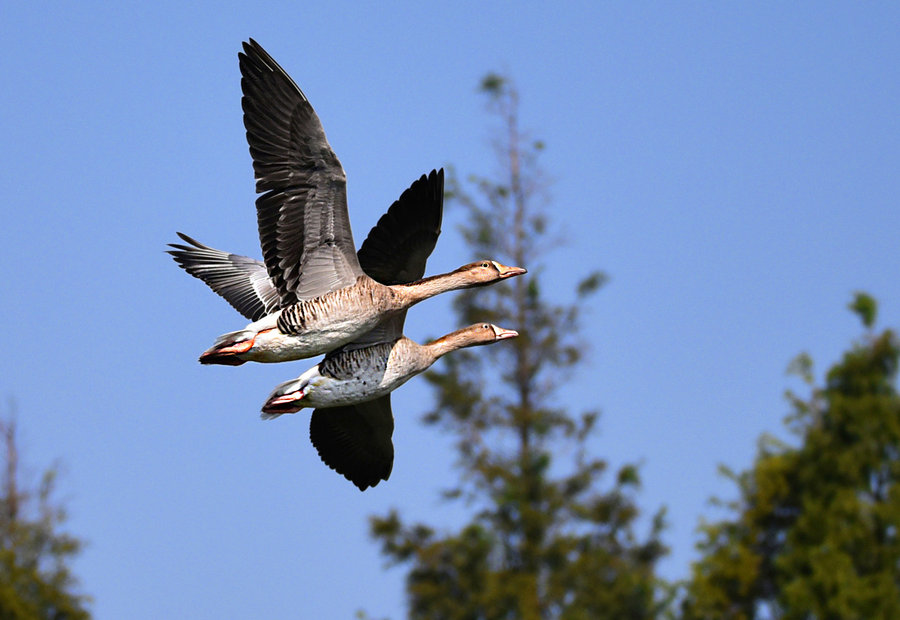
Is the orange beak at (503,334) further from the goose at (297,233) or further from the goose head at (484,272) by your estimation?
the goose at (297,233)

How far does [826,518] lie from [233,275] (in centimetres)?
1471

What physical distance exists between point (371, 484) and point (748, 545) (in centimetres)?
1424

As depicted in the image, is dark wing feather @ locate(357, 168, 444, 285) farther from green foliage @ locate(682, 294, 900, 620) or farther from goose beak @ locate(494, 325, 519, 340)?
green foliage @ locate(682, 294, 900, 620)

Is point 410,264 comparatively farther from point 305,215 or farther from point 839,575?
point 839,575

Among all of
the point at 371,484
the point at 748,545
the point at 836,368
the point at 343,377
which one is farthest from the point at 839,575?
the point at 343,377

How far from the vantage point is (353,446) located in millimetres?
13375

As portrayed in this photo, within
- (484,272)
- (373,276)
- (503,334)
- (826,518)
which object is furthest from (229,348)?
(826,518)

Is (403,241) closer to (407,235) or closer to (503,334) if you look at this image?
(407,235)

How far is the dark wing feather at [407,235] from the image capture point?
12.1 m

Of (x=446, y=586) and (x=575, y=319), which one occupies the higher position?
(x=575, y=319)

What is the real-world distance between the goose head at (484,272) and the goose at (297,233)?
0.99 m

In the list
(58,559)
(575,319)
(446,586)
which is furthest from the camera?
(575,319)

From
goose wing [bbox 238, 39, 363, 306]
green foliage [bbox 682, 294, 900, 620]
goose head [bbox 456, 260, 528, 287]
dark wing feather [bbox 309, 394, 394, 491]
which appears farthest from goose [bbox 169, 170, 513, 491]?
green foliage [bbox 682, 294, 900, 620]

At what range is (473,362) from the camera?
1169 inches
